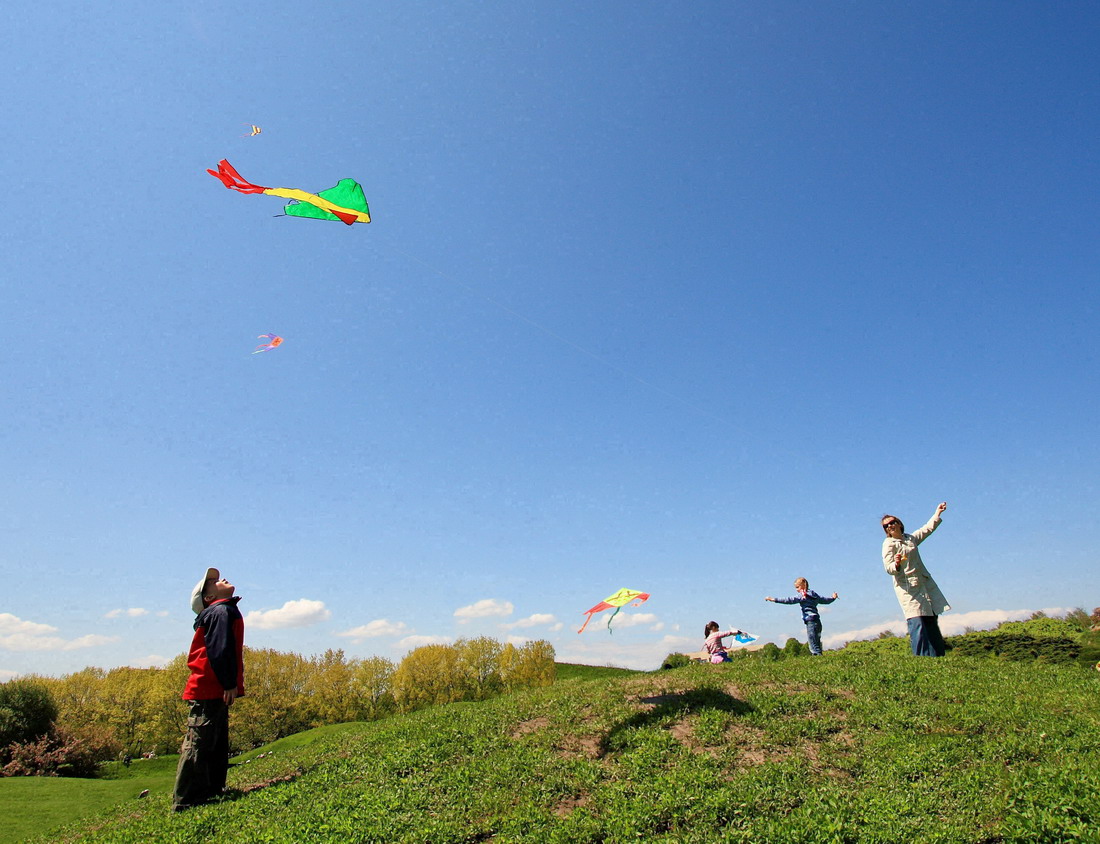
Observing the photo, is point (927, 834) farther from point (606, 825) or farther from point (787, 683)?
point (787, 683)

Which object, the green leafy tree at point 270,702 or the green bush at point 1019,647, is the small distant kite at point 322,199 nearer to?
the green bush at point 1019,647

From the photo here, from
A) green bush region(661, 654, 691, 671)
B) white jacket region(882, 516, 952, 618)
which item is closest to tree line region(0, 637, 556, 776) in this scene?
green bush region(661, 654, 691, 671)

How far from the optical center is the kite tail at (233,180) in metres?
10.8

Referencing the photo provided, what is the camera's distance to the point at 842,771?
8.10m

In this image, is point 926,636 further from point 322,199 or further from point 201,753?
point 322,199

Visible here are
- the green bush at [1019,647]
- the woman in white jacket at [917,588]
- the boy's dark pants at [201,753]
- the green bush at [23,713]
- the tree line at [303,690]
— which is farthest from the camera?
the tree line at [303,690]

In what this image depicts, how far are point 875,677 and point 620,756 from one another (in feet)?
19.3

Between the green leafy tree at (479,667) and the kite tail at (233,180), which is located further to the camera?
the green leafy tree at (479,667)

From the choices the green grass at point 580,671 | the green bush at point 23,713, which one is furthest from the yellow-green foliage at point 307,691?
the green bush at point 23,713

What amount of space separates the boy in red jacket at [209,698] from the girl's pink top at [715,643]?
13.2 m

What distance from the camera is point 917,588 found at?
43.3 ft

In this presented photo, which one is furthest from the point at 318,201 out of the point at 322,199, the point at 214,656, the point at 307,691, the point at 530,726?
the point at 307,691

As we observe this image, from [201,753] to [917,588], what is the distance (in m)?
14.5

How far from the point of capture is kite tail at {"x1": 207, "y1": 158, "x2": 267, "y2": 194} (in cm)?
1084
